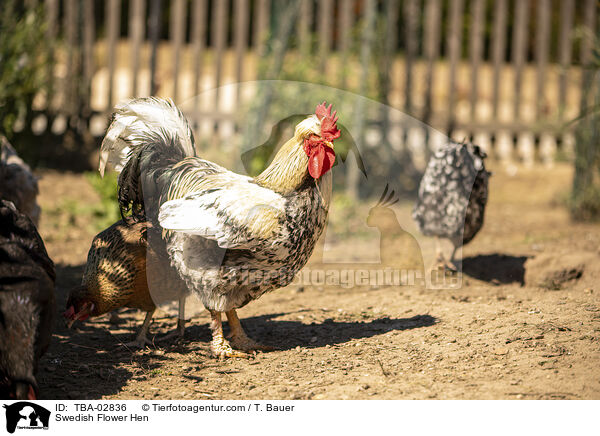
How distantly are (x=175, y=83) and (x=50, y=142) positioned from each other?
7.19 ft

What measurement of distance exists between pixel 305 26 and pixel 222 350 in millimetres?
7119

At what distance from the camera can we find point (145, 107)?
15.0 feet

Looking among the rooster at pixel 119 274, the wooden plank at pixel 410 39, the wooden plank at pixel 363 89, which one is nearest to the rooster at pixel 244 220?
the rooster at pixel 119 274

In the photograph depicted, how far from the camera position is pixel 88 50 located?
423 inches

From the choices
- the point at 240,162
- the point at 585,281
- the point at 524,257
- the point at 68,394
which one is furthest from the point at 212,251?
the point at 240,162

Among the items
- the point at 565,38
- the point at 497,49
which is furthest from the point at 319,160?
the point at 565,38

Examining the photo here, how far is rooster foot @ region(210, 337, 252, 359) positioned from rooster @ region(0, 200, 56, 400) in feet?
3.92

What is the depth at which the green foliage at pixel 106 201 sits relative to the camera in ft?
23.4

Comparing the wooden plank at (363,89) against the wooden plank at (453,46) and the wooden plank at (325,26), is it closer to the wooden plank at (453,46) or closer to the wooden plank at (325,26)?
the wooden plank at (325,26)

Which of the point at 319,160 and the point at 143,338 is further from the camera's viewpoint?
the point at 143,338

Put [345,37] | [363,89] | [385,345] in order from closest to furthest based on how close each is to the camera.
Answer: [385,345], [363,89], [345,37]

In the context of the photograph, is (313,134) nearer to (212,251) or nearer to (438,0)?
(212,251)

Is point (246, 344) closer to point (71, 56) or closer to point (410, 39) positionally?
point (410, 39)
